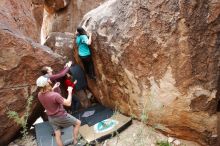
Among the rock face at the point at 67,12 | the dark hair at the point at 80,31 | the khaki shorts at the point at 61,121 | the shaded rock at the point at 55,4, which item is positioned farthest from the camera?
the shaded rock at the point at 55,4

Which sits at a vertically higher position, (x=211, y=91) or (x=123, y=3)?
(x=123, y=3)

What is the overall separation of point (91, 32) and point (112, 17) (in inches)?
28.2

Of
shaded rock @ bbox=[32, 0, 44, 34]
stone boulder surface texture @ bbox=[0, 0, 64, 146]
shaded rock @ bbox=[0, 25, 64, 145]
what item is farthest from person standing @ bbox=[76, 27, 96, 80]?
shaded rock @ bbox=[32, 0, 44, 34]

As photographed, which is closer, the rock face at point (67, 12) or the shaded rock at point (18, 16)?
the shaded rock at point (18, 16)

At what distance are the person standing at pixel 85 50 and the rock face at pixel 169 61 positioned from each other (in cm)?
42

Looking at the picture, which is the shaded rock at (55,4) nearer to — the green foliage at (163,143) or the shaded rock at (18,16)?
the shaded rock at (18,16)

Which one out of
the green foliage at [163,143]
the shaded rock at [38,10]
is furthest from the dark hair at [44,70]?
the shaded rock at [38,10]

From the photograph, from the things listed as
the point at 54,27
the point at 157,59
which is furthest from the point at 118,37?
the point at 54,27

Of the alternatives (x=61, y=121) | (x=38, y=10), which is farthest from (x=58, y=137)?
(x=38, y=10)

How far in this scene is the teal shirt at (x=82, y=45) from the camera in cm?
780

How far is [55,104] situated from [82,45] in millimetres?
2297

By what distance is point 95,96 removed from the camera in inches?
347

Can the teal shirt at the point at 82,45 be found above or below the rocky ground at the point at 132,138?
above

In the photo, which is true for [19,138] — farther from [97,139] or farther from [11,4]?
[11,4]
